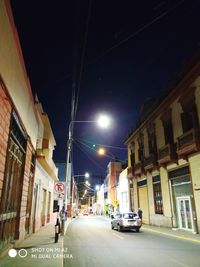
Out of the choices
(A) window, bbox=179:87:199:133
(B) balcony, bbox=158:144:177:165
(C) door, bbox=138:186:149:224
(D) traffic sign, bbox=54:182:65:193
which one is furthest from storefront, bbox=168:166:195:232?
(D) traffic sign, bbox=54:182:65:193

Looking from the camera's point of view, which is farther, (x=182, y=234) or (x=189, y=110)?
(x=189, y=110)

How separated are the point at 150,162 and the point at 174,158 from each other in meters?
4.94

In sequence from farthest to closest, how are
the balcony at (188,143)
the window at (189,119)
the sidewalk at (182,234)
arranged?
the window at (189,119) → the balcony at (188,143) → the sidewalk at (182,234)

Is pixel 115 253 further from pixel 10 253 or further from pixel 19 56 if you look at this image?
pixel 19 56

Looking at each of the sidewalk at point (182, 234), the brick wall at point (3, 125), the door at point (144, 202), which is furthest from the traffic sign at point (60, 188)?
the door at point (144, 202)

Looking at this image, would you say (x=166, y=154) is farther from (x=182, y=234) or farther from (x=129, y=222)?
(x=182, y=234)

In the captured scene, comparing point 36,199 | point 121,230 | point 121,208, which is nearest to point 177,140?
point 121,230

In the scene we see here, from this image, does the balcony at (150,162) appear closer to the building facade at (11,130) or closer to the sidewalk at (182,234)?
the sidewalk at (182,234)

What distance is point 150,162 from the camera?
23.9 m

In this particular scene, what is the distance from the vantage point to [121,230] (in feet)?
62.1

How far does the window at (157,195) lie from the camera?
22266 mm

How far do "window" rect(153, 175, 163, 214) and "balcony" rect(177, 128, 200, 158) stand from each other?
5.86m

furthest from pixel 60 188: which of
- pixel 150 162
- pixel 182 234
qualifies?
pixel 150 162

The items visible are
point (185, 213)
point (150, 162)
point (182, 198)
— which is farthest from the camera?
point (150, 162)
